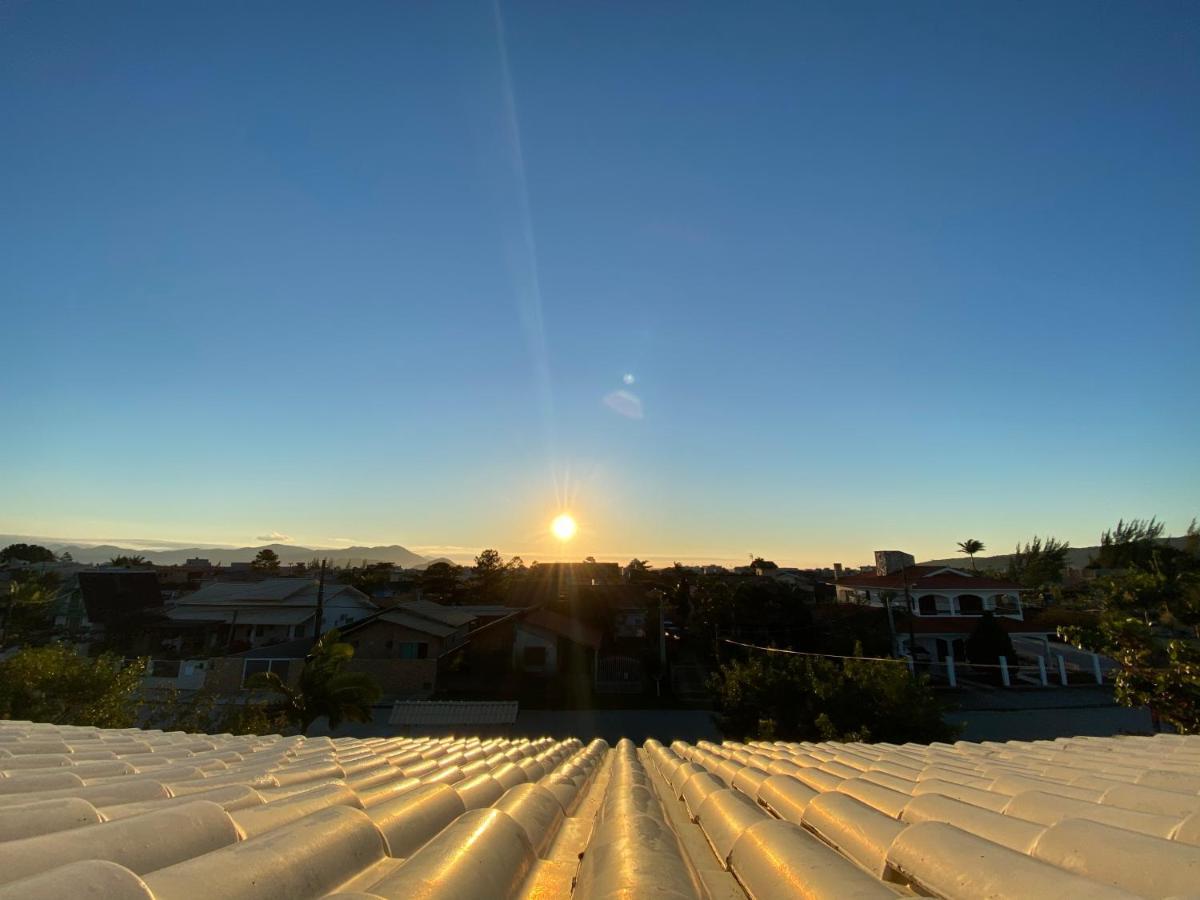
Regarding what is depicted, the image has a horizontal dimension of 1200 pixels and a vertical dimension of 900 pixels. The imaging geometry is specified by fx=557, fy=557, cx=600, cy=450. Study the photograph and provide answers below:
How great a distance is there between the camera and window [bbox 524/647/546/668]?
34.9 m

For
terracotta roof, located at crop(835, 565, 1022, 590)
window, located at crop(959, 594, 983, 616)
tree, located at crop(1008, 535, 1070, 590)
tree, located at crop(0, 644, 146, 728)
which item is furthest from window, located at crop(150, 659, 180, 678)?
tree, located at crop(1008, 535, 1070, 590)

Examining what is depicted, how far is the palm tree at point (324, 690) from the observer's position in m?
19.2

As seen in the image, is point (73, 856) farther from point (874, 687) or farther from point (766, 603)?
point (766, 603)

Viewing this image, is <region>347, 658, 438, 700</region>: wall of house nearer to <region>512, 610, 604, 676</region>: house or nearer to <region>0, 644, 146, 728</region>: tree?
<region>512, 610, 604, 676</region>: house

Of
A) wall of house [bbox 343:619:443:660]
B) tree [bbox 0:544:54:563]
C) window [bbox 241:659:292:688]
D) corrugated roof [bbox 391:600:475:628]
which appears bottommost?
window [bbox 241:659:292:688]

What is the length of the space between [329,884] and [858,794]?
3.00 meters

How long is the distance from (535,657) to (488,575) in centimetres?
3749

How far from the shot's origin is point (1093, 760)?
534 cm

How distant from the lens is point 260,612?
139ft

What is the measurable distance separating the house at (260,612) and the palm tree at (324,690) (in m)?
23.4

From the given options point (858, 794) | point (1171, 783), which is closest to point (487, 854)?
point (858, 794)

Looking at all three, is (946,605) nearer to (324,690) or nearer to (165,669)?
(324,690)

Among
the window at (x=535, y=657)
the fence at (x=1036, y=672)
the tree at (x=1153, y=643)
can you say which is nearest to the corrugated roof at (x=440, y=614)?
the window at (x=535, y=657)

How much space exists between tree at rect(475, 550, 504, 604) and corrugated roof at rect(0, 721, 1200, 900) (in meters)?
65.7
